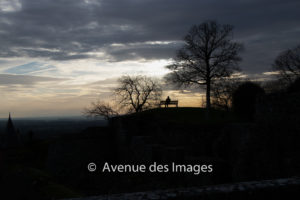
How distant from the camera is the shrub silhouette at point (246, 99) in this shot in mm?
17328

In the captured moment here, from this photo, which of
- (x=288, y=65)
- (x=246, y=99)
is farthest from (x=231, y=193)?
(x=288, y=65)

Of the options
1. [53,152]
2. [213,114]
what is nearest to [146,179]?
[53,152]

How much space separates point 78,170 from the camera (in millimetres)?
18219

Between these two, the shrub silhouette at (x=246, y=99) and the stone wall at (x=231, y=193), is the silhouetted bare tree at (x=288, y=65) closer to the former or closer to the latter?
the shrub silhouette at (x=246, y=99)

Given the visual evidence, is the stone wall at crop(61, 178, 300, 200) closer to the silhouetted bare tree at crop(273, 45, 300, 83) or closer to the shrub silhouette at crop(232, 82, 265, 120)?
the shrub silhouette at crop(232, 82, 265, 120)

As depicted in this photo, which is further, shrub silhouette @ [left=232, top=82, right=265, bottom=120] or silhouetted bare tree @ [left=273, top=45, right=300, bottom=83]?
silhouetted bare tree @ [left=273, top=45, right=300, bottom=83]

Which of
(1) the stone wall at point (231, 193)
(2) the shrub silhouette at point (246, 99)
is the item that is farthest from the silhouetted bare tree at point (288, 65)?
(1) the stone wall at point (231, 193)

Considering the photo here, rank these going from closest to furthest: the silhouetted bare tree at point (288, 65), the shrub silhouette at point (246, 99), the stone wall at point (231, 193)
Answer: the stone wall at point (231, 193)
the shrub silhouette at point (246, 99)
the silhouetted bare tree at point (288, 65)

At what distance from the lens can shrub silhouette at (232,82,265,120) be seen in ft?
56.9

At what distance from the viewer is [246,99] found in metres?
17.6

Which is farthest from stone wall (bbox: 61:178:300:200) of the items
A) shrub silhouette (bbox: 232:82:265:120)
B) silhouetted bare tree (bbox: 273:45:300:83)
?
silhouetted bare tree (bbox: 273:45:300:83)

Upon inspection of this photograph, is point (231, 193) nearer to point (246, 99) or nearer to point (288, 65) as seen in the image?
point (246, 99)

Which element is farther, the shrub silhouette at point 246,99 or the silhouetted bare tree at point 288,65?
the silhouetted bare tree at point 288,65

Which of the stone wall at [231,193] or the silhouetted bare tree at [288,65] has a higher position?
the silhouetted bare tree at [288,65]
